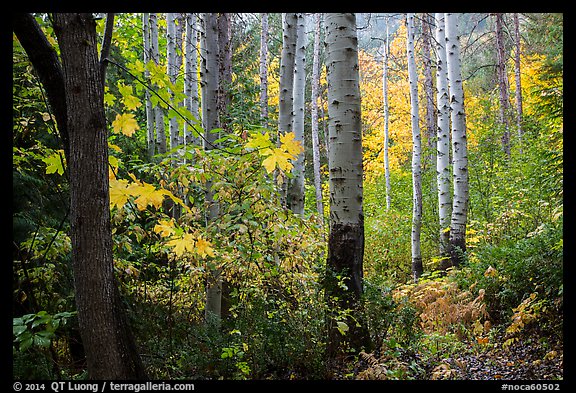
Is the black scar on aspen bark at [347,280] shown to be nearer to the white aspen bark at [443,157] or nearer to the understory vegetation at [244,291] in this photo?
the understory vegetation at [244,291]

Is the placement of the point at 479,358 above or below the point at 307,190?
below

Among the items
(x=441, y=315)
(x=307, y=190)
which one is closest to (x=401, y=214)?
(x=307, y=190)

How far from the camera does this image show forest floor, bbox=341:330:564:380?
3801 millimetres

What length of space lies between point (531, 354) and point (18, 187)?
5.32m

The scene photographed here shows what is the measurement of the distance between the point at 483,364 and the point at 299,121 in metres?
4.69

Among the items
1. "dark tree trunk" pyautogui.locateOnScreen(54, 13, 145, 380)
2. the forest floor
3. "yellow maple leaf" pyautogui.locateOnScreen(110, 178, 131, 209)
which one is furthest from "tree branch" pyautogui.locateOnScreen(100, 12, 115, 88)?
the forest floor

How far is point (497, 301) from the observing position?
5.86 metres

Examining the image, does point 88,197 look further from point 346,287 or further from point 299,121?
point 299,121

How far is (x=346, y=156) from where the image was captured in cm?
450

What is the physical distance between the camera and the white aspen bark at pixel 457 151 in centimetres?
851

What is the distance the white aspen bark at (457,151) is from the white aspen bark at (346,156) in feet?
15.0

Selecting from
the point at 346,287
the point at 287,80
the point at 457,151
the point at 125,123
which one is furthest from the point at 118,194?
the point at 457,151
